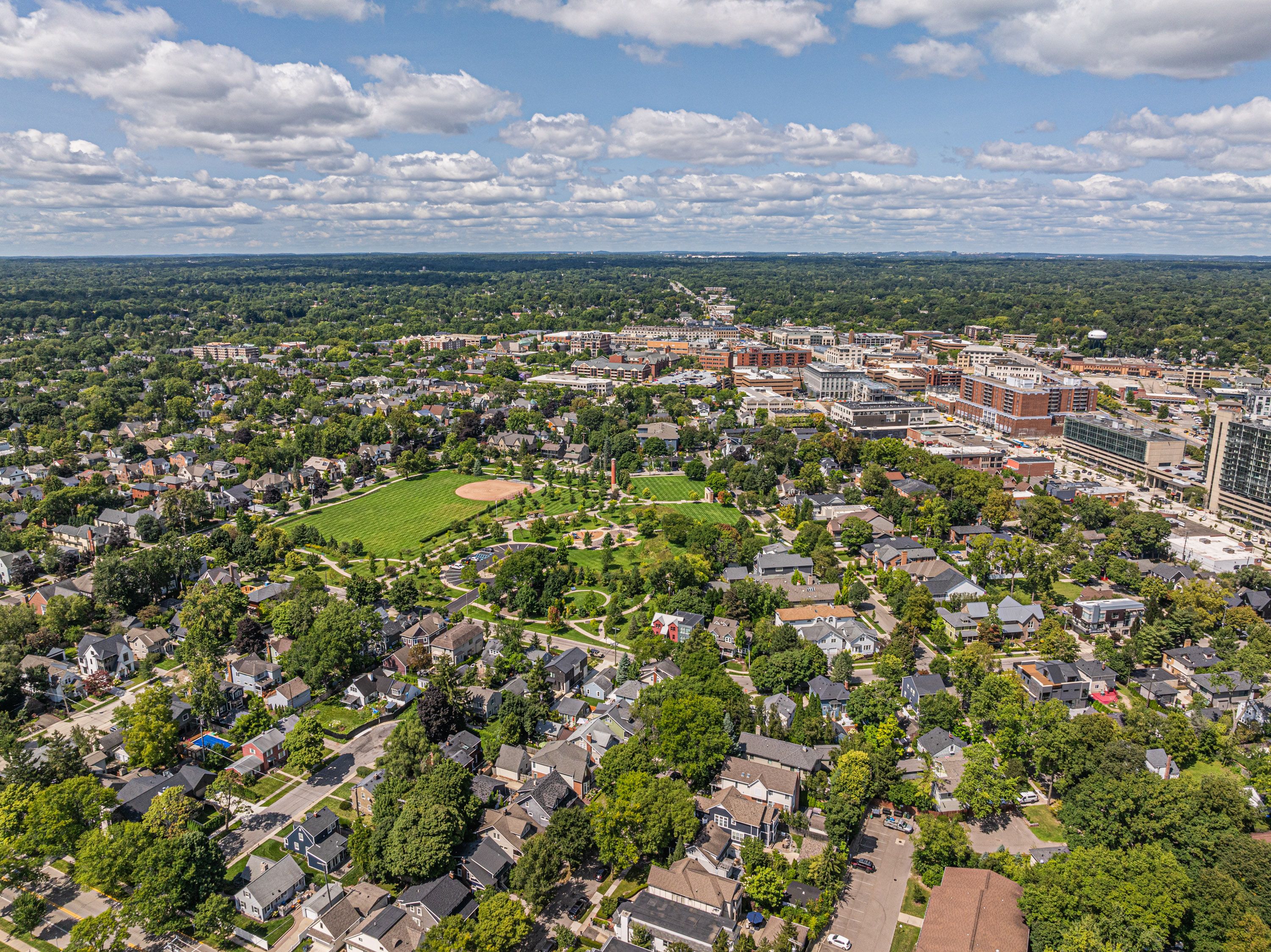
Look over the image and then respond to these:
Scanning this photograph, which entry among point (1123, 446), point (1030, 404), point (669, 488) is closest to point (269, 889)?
point (669, 488)

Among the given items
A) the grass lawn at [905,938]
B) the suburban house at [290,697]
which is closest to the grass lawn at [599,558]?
the suburban house at [290,697]

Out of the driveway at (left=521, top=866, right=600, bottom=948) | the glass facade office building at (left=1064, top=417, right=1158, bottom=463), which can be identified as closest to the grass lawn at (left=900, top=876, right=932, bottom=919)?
the driveway at (left=521, top=866, right=600, bottom=948)

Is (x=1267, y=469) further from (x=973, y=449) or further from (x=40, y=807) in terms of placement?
(x=40, y=807)

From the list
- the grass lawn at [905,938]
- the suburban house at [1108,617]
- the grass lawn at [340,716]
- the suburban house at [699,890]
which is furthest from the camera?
the suburban house at [1108,617]

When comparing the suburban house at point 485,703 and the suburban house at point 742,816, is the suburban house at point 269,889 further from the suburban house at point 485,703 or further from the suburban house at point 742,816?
the suburban house at point 742,816

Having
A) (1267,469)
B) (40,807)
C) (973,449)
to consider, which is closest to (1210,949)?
(40,807)

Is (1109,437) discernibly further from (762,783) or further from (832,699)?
(762,783)

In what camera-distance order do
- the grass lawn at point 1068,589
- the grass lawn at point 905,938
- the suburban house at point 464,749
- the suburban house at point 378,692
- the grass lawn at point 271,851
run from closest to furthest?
the grass lawn at point 905,938 < the grass lawn at point 271,851 < the suburban house at point 464,749 < the suburban house at point 378,692 < the grass lawn at point 1068,589
